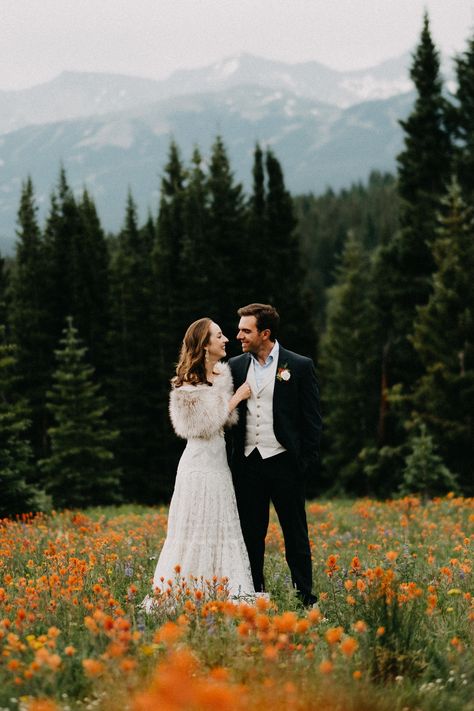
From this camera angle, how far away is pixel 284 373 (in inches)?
274

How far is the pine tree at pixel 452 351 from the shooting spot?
1052 inches

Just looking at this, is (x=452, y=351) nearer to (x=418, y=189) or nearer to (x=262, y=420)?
(x=418, y=189)

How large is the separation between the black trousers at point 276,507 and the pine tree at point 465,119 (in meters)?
27.9

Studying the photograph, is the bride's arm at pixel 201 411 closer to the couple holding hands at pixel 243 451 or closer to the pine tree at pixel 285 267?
the couple holding hands at pixel 243 451

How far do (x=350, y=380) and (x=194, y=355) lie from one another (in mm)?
37855

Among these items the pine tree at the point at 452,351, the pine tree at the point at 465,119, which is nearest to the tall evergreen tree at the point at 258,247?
the pine tree at the point at 465,119

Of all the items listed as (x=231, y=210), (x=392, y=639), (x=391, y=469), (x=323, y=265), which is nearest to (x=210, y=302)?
(x=231, y=210)

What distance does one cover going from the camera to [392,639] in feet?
14.4

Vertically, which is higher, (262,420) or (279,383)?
(279,383)

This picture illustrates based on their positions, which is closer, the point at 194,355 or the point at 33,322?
the point at 194,355

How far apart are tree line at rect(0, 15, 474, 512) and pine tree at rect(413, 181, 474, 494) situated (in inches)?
2.6

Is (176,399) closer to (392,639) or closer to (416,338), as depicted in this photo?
(392,639)

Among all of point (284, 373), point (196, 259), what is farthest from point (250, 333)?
point (196, 259)

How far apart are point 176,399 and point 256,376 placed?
0.80 m
